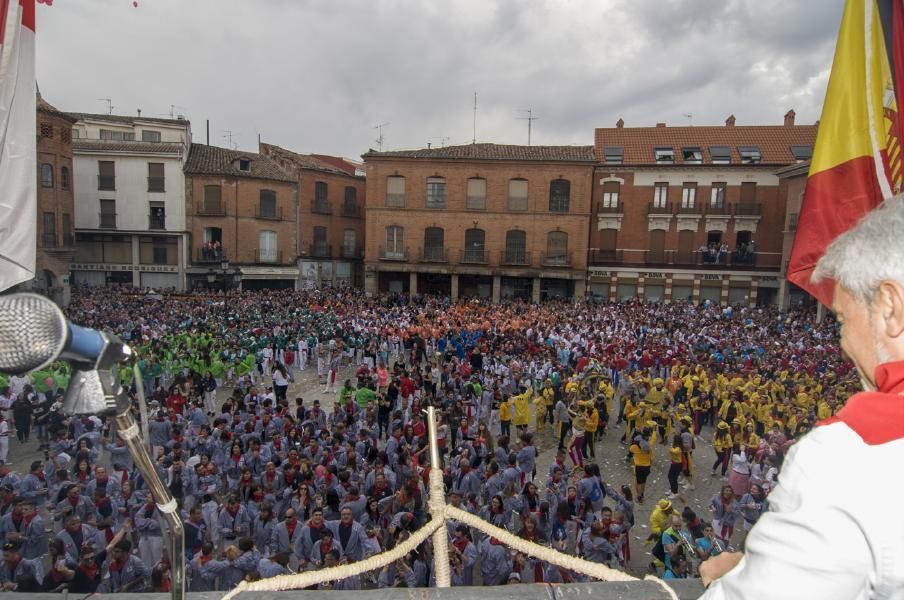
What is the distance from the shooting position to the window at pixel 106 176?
115ft

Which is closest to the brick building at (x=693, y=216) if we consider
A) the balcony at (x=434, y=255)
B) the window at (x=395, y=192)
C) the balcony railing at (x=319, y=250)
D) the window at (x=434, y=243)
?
the balcony at (x=434, y=255)

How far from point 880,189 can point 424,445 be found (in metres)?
8.21

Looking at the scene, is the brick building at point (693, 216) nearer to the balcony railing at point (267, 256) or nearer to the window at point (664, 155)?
the window at point (664, 155)

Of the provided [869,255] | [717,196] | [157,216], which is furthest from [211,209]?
[869,255]

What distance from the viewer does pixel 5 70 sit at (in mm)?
5277

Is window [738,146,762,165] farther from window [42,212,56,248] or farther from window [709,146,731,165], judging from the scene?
window [42,212,56,248]

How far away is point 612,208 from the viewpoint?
3531 centimetres

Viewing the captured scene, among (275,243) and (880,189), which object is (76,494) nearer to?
(880,189)

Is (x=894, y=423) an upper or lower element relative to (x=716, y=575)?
upper

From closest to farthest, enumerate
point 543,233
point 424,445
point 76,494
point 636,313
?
point 76,494 < point 424,445 < point 636,313 < point 543,233

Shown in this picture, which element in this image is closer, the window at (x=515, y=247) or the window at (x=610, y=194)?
the window at (x=610, y=194)

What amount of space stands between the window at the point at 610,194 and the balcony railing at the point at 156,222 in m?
28.2

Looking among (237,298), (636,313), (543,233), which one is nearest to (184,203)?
(237,298)

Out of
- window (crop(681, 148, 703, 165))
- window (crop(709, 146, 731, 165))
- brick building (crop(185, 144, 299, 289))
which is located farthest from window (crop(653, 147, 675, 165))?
brick building (crop(185, 144, 299, 289))
